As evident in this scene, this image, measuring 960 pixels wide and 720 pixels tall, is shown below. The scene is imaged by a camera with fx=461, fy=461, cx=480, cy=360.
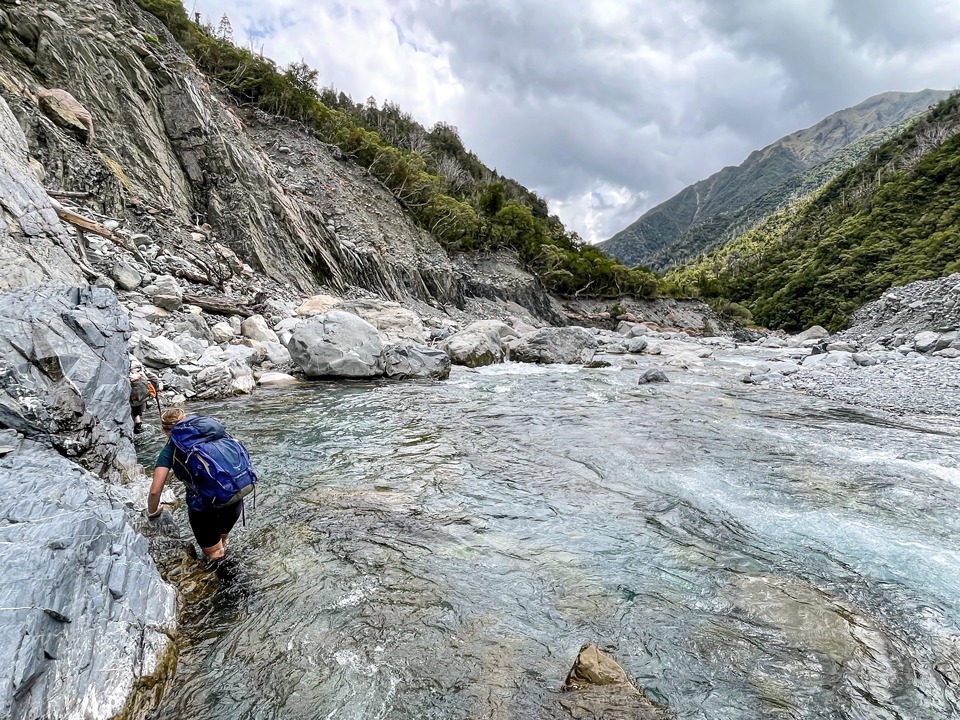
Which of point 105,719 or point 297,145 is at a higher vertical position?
point 297,145

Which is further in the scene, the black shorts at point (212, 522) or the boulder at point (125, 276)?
the boulder at point (125, 276)

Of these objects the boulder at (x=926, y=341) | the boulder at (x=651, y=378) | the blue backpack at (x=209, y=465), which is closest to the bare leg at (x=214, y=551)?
the blue backpack at (x=209, y=465)

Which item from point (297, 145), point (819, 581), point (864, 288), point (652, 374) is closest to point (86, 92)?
point (297, 145)

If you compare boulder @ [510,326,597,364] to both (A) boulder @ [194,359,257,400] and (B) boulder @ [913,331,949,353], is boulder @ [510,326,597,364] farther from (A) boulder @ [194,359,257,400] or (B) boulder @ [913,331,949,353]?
(B) boulder @ [913,331,949,353]

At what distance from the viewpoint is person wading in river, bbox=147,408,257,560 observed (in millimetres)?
4684

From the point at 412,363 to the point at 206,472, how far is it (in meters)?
13.4

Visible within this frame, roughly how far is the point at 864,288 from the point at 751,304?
24.5 meters

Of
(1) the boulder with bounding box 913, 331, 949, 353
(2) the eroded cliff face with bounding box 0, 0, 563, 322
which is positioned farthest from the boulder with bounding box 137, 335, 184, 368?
(1) the boulder with bounding box 913, 331, 949, 353

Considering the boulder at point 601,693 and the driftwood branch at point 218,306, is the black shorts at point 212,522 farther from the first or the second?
the driftwood branch at point 218,306

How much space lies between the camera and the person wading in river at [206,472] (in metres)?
4.68

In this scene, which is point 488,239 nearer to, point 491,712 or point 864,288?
point 864,288

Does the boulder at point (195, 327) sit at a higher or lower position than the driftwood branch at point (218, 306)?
lower

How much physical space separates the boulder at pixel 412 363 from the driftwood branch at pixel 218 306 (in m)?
6.23

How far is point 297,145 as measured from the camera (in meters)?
39.2
